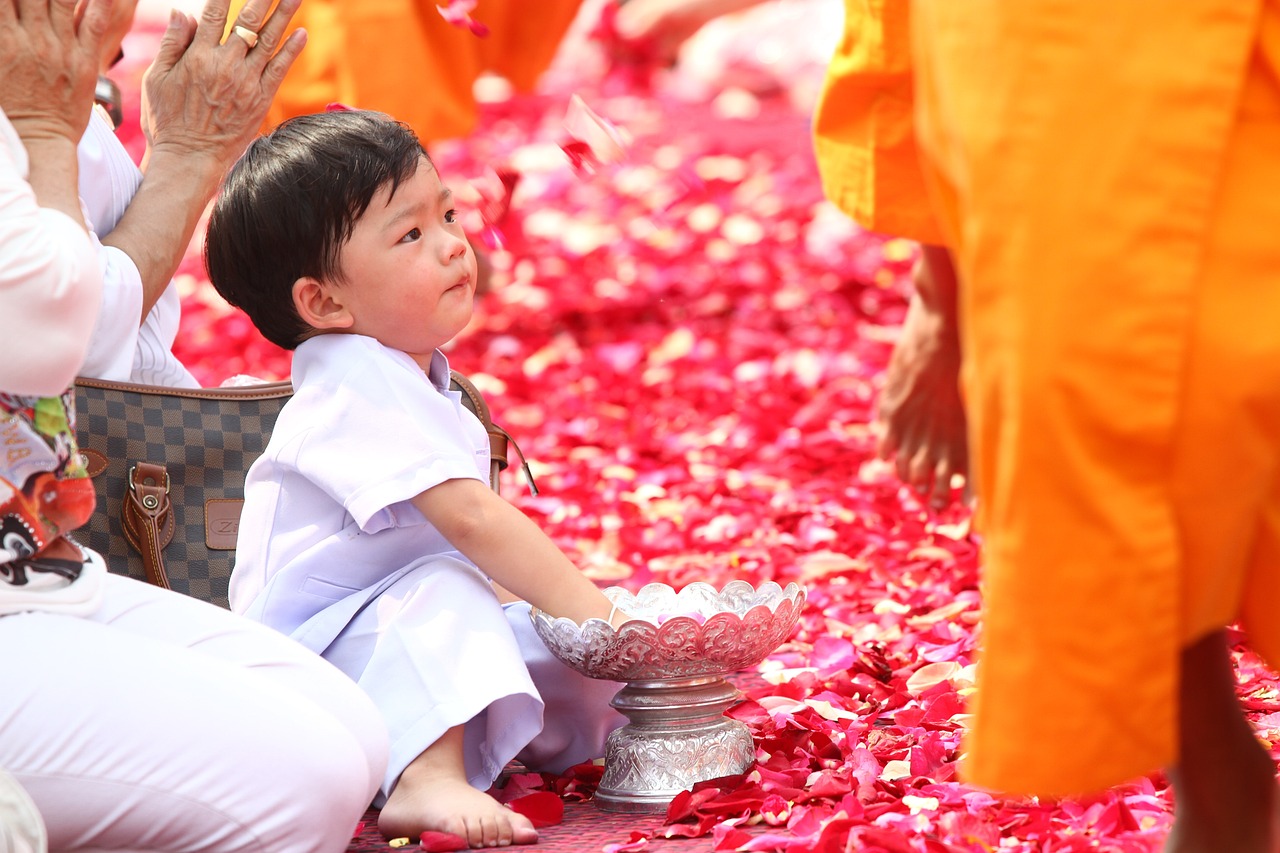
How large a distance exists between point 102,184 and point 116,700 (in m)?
0.87

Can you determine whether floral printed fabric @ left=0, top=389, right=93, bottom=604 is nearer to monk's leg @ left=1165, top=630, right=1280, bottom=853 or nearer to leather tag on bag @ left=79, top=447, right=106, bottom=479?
leather tag on bag @ left=79, top=447, right=106, bottom=479

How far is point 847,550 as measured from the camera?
2850mm

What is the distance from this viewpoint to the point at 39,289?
1.40 metres

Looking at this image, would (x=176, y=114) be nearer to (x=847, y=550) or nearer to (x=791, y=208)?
(x=847, y=550)

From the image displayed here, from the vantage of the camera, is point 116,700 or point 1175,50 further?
point 116,700

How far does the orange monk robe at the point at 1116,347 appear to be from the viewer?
3.68 ft

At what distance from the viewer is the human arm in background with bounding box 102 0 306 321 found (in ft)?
6.92

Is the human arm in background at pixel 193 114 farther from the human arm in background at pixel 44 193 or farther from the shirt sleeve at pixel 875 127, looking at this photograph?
the shirt sleeve at pixel 875 127

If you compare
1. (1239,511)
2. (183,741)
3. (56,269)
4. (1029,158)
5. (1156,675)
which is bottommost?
(183,741)

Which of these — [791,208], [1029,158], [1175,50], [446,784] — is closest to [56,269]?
[446,784]

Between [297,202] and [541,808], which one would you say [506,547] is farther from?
[297,202]

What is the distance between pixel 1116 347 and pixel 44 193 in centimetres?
96

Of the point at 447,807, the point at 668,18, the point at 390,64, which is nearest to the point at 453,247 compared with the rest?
the point at 447,807

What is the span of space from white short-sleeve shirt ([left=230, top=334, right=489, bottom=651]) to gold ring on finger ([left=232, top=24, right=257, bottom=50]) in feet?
1.49
